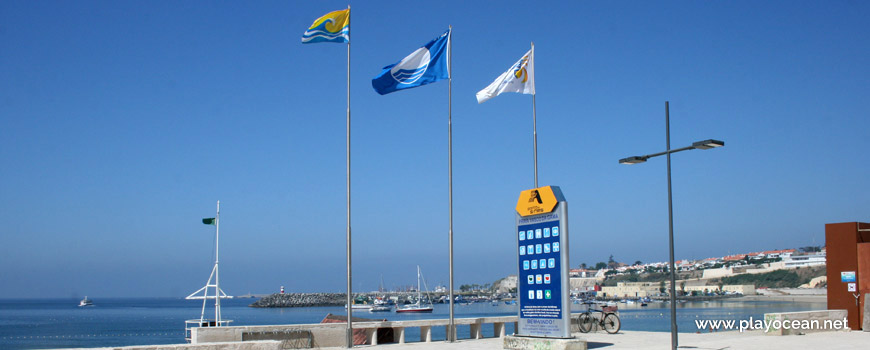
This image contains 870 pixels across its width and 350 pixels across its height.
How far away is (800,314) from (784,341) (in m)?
3.27

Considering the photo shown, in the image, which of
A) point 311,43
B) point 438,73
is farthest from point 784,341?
point 311,43

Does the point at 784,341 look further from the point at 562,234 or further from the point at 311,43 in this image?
the point at 311,43

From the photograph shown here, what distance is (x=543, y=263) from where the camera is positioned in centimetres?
1858

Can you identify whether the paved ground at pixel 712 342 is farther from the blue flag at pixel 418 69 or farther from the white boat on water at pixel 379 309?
the white boat on water at pixel 379 309

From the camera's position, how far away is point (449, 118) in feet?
77.8

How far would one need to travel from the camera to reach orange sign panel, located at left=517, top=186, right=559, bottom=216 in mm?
18359

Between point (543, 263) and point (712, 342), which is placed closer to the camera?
point (543, 263)

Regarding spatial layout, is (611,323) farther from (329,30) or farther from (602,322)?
(329,30)

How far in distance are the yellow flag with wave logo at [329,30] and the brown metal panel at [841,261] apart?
17.4 metres

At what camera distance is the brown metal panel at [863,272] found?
23906 millimetres

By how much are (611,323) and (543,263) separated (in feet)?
25.4

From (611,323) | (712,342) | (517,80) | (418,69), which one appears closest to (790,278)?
(611,323)

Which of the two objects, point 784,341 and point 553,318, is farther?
point 784,341

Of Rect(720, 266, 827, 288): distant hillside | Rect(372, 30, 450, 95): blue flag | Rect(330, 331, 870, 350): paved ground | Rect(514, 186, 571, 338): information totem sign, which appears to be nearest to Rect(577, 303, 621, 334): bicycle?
Rect(330, 331, 870, 350): paved ground
